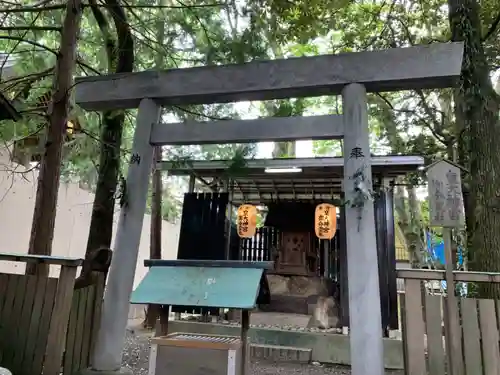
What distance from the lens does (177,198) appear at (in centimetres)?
1947

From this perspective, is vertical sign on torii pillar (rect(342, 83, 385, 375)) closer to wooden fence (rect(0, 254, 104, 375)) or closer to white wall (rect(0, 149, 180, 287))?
wooden fence (rect(0, 254, 104, 375))

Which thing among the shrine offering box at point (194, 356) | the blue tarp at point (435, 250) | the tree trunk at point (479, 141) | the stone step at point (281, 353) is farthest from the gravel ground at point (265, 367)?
the blue tarp at point (435, 250)

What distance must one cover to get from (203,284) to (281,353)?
4.59m

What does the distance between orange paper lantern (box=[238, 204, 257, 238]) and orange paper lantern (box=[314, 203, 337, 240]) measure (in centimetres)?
171

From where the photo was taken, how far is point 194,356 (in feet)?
12.3

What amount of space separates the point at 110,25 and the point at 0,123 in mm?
2461

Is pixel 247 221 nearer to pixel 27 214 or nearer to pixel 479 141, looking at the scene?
pixel 27 214

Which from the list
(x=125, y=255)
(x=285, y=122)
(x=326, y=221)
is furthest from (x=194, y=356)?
(x=326, y=221)

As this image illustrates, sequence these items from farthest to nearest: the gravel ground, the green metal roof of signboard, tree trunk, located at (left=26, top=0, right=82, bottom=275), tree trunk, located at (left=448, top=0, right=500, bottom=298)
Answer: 1. the gravel ground
2. tree trunk, located at (left=26, top=0, right=82, bottom=275)
3. tree trunk, located at (left=448, top=0, right=500, bottom=298)
4. the green metal roof of signboard

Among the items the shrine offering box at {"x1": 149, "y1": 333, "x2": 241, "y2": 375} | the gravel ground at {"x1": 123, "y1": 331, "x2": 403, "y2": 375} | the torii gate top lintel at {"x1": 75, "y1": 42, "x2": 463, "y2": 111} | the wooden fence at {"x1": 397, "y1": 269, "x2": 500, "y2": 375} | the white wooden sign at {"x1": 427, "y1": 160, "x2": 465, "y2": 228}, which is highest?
the torii gate top lintel at {"x1": 75, "y1": 42, "x2": 463, "y2": 111}

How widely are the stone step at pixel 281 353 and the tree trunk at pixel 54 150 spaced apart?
4.82m

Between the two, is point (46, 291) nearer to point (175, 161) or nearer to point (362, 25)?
point (175, 161)

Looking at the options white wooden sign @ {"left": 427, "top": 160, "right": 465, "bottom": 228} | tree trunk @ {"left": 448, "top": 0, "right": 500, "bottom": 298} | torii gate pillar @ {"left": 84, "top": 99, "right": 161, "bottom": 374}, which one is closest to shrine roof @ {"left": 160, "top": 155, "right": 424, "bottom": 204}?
torii gate pillar @ {"left": 84, "top": 99, "right": 161, "bottom": 374}

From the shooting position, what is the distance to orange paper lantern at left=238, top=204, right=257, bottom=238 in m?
10.1
